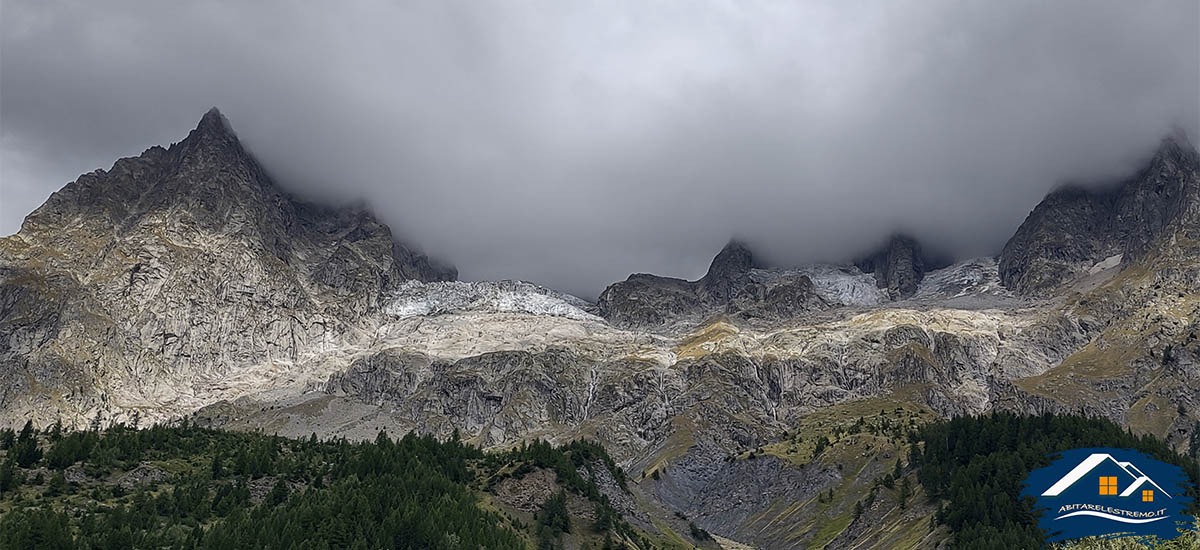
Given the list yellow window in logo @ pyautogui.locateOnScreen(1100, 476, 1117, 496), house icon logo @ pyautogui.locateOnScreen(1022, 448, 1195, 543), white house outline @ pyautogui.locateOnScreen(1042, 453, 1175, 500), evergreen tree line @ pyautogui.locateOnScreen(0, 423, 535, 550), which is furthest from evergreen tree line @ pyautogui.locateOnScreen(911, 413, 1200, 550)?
evergreen tree line @ pyautogui.locateOnScreen(0, 423, 535, 550)

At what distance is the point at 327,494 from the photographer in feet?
424

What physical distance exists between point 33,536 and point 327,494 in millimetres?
39107

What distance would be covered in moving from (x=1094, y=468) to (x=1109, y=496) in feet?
67.2

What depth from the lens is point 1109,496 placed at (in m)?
115

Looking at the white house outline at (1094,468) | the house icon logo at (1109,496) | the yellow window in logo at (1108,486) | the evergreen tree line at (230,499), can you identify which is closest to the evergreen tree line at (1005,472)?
the house icon logo at (1109,496)

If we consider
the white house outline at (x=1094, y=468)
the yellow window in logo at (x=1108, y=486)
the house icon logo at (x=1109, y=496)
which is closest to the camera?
the house icon logo at (x=1109, y=496)

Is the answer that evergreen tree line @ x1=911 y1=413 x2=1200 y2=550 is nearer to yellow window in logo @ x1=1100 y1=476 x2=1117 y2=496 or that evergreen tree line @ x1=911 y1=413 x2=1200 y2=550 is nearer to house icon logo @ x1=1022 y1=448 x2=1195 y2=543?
house icon logo @ x1=1022 y1=448 x2=1195 y2=543

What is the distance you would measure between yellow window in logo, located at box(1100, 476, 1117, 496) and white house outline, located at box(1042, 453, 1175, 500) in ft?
5.17

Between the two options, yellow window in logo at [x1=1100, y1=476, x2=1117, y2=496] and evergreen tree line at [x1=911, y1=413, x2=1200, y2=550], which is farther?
evergreen tree line at [x1=911, y1=413, x2=1200, y2=550]

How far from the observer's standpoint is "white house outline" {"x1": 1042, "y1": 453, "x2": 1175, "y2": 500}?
125262 millimetres

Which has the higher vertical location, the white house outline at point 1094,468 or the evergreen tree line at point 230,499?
the evergreen tree line at point 230,499

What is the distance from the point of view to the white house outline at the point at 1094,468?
125262 mm

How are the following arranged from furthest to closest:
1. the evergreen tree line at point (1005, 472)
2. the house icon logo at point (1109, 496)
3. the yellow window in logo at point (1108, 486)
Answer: the evergreen tree line at point (1005, 472) < the yellow window in logo at point (1108, 486) < the house icon logo at point (1109, 496)

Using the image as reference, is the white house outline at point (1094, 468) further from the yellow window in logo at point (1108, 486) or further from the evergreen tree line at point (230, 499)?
the evergreen tree line at point (230, 499)
